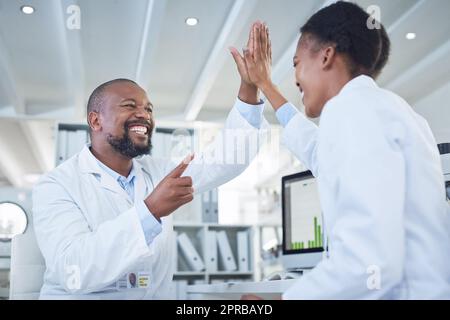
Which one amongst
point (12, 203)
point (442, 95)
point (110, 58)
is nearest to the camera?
point (12, 203)

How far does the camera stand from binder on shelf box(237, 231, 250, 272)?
2160 millimetres

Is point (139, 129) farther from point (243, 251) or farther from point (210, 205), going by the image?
point (243, 251)

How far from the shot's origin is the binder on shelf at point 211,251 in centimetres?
181

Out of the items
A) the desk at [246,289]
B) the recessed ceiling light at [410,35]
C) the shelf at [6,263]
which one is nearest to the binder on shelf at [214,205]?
the desk at [246,289]

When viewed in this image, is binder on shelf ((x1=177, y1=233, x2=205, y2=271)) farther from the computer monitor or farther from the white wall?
the white wall

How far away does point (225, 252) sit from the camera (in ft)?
6.82

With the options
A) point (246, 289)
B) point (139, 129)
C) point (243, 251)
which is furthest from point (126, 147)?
point (243, 251)

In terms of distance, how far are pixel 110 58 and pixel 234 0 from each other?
3.12 feet

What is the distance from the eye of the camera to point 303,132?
1.13 meters

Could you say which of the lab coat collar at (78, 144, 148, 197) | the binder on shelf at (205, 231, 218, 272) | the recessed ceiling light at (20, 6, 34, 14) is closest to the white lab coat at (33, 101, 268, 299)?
the lab coat collar at (78, 144, 148, 197)

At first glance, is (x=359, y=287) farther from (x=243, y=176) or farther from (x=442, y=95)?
(x=442, y=95)

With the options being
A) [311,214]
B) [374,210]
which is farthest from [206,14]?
[374,210]

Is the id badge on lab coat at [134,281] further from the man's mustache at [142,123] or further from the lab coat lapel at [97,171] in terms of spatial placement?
the man's mustache at [142,123]

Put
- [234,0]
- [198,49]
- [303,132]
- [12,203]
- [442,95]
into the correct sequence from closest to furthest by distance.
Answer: [303,132] < [12,203] < [442,95] < [198,49] < [234,0]
